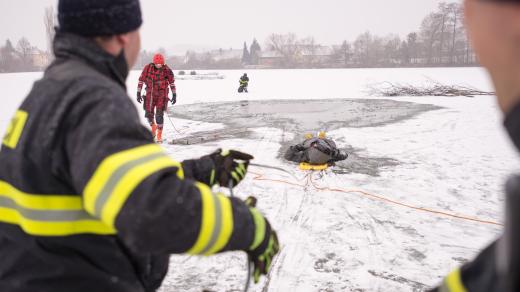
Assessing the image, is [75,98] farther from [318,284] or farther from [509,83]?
[318,284]

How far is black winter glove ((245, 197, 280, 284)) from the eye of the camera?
1.28m

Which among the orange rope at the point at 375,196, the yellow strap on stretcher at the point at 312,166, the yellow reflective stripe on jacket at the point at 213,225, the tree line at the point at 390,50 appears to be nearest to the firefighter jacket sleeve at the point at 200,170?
the yellow reflective stripe on jacket at the point at 213,225

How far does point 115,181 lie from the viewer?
39.6 inches

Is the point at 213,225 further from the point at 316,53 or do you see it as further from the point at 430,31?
the point at 316,53

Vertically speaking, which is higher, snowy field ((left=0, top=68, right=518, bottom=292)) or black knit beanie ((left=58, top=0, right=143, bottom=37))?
black knit beanie ((left=58, top=0, right=143, bottom=37))

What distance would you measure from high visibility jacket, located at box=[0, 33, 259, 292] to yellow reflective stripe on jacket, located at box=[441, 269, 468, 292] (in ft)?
1.97

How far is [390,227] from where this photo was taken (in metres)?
3.99

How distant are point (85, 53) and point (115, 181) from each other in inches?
20.2

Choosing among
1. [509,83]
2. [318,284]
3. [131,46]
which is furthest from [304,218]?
[509,83]

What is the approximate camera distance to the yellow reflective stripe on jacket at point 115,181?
1003mm

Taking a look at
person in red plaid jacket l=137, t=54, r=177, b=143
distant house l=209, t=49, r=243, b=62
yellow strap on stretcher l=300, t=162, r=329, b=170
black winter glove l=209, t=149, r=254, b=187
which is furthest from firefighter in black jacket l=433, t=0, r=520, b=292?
distant house l=209, t=49, r=243, b=62

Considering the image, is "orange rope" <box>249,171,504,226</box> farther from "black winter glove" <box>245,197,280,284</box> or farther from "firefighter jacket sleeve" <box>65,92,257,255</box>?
"firefighter jacket sleeve" <box>65,92,257,255</box>

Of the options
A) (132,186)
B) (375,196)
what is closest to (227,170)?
(132,186)

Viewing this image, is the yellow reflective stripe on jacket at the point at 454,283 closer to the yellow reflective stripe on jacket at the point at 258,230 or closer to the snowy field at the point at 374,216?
the yellow reflective stripe on jacket at the point at 258,230
